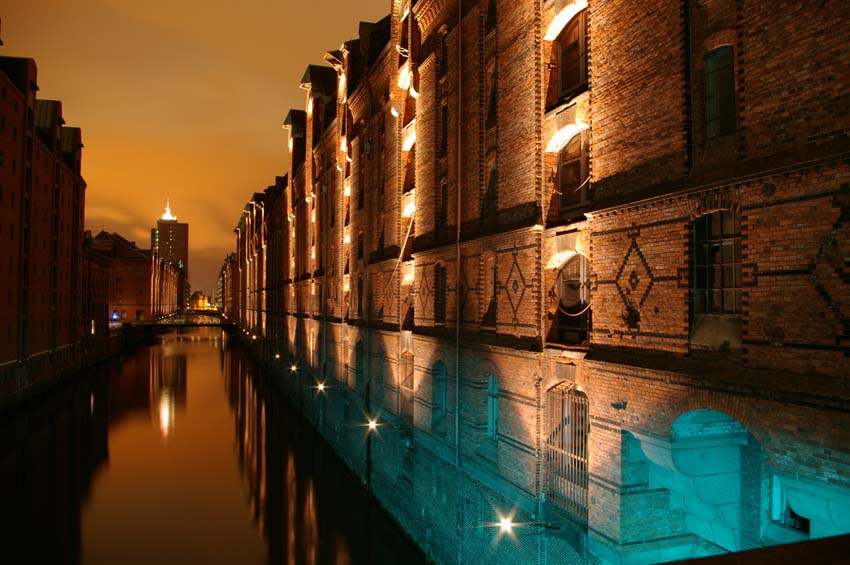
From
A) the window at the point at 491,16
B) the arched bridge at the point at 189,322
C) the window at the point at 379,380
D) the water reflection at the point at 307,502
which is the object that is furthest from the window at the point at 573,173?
the arched bridge at the point at 189,322

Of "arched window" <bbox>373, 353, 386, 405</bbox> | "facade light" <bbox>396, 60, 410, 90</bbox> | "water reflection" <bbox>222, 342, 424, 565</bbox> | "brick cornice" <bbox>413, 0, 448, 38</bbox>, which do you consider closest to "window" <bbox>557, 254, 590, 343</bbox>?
"brick cornice" <bbox>413, 0, 448, 38</bbox>

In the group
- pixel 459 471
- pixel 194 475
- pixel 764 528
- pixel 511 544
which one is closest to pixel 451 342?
pixel 459 471

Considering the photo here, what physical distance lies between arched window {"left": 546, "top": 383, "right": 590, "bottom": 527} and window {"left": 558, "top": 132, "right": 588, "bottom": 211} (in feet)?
10.7

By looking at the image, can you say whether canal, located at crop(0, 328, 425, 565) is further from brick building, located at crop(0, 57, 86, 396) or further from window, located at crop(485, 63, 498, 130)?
window, located at crop(485, 63, 498, 130)

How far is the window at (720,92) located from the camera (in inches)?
278

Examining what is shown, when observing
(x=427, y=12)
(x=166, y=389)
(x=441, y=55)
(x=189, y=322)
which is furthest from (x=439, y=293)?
(x=189, y=322)

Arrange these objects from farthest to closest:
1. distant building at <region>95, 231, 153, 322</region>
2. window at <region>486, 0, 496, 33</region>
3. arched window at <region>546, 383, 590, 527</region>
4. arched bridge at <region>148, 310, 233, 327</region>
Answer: distant building at <region>95, 231, 153, 322</region>, arched bridge at <region>148, 310, 233, 327</region>, window at <region>486, 0, 496, 33</region>, arched window at <region>546, 383, 590, 527</region>

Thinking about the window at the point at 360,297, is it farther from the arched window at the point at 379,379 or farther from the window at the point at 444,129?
the window at the point at 444,129

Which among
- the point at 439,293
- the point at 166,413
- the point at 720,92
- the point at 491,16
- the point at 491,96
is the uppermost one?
the point at 491,16

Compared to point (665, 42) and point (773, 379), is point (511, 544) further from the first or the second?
point (665, 42)

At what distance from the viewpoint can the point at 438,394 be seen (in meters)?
15.4

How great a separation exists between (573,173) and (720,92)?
133 inches

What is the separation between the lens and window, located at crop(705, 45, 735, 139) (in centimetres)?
707

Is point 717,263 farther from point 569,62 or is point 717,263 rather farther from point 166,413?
point 166,413
